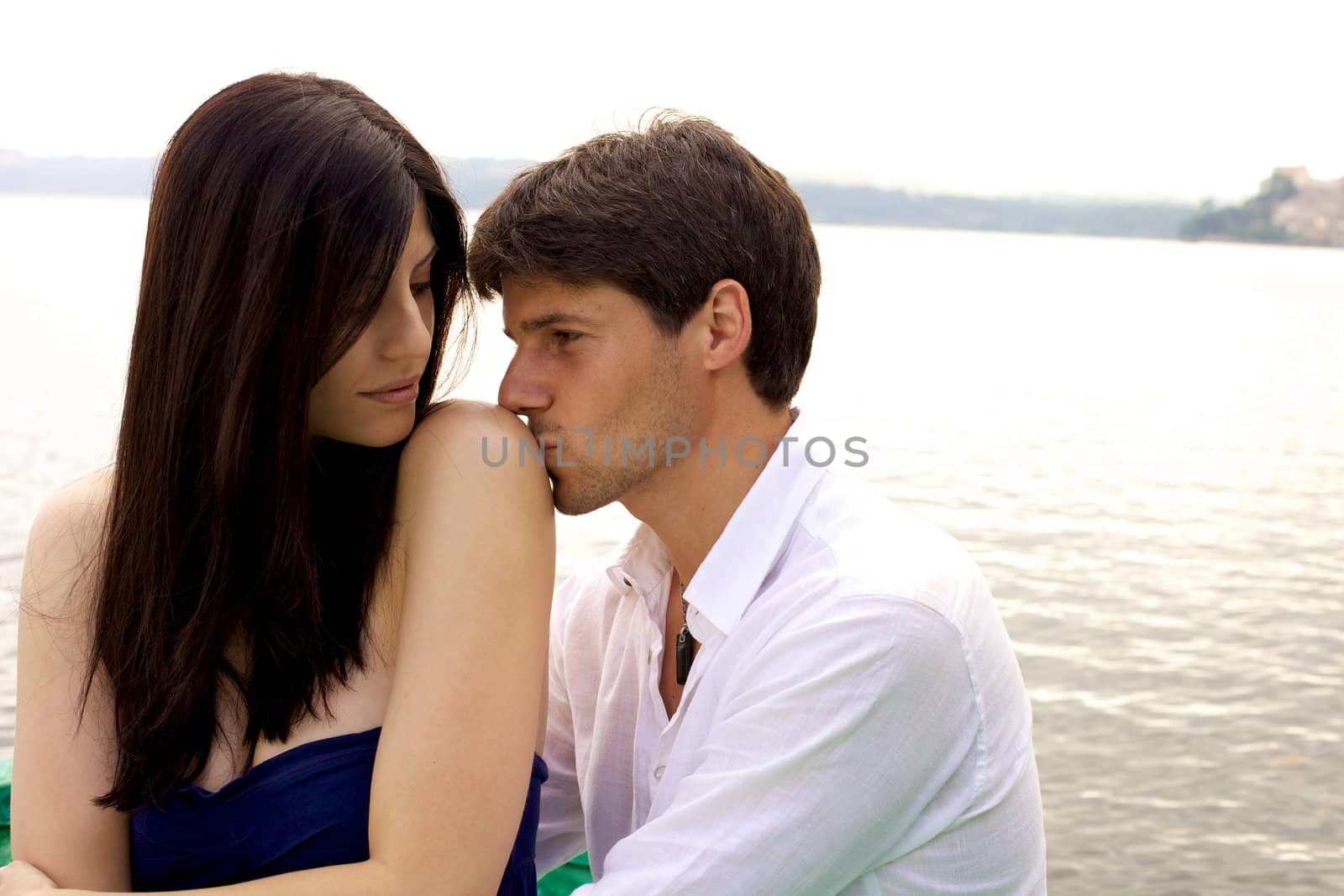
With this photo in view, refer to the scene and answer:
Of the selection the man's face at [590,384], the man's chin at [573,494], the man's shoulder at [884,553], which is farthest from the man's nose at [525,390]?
the man's shoulder at [884,553]

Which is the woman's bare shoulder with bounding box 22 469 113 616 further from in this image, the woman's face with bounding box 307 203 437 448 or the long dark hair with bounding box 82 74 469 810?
the woman's face with bounding box 307 203 437 448

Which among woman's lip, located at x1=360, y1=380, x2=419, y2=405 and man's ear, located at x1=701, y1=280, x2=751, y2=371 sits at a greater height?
man's ear, located at x1=701, y1=280, x2=751, y2=371

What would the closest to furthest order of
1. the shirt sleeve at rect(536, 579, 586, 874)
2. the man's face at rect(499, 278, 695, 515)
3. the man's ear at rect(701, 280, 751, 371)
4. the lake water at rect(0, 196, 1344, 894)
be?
the man's face at rect(499, 278, 695, 515) < the man's ear at rect(701, 280, 751, 371) < the shirt sleeve at rect(536, 579, 586, 874) < the lake water at rect(0, 196, 1344, 894)

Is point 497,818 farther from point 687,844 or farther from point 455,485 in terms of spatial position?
point 455,485

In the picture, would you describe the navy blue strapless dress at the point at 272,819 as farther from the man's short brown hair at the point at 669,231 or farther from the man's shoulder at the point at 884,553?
the man's short brown hair at the point at 669,231

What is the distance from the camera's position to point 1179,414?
15750 mm

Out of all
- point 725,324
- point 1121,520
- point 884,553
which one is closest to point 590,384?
point 725,324

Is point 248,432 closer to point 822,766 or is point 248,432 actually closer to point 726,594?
point 726,594

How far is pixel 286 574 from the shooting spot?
177cm

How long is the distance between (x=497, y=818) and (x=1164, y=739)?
509 centimetres

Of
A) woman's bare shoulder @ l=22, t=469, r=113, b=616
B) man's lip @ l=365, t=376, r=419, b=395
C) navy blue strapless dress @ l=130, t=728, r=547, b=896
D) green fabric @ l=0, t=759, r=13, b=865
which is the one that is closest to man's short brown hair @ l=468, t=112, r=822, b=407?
man's lip @ l=365, t=376, r=419, b=395

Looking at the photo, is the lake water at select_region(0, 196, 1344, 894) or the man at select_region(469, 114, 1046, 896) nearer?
the man at select_region(469, 114, 1046, 896)

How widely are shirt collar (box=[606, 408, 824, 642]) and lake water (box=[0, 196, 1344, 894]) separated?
161 centimetres

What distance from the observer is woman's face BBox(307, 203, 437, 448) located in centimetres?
176
